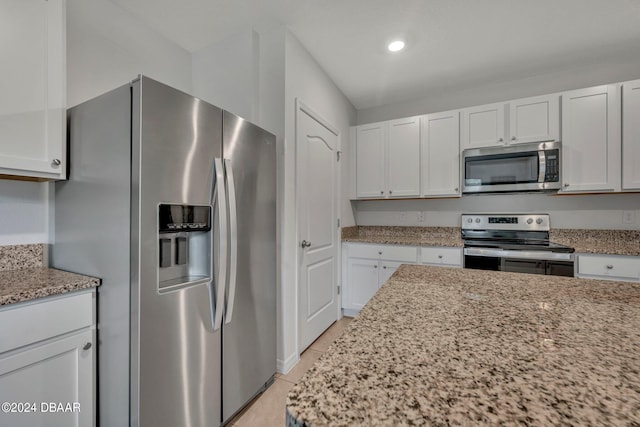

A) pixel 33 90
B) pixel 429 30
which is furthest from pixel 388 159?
pixel 33 90

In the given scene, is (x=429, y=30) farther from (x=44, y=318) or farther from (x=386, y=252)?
(x=44, y=318)

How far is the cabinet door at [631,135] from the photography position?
86.0 inches

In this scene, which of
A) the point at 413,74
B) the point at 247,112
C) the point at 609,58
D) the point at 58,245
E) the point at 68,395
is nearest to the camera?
the point at 68,395

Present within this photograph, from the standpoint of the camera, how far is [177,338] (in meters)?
1.19

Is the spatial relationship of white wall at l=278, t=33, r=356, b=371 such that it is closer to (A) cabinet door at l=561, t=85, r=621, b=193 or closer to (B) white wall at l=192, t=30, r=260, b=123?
(B) white wall at l=192, t=30, r=260, b=123

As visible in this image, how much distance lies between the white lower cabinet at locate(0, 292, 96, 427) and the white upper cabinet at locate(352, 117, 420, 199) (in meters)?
2.64

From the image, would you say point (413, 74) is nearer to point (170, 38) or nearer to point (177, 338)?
point (170, 38)

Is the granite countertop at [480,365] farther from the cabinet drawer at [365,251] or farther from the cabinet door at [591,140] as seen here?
the cabinet door at [591,140]

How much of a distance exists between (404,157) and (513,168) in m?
1.01

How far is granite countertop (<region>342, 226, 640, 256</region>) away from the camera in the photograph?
2.14m

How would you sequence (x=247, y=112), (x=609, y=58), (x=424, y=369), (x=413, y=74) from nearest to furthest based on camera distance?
(x=424, y=369) → (x=247, y=112) → (x=609, y=58) → (x=413, y=74)

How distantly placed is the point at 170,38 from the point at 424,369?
2695 millimetres

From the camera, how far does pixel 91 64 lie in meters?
1.66

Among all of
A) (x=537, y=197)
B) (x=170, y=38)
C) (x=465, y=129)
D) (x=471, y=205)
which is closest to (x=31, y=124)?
(x=170, y=38)
